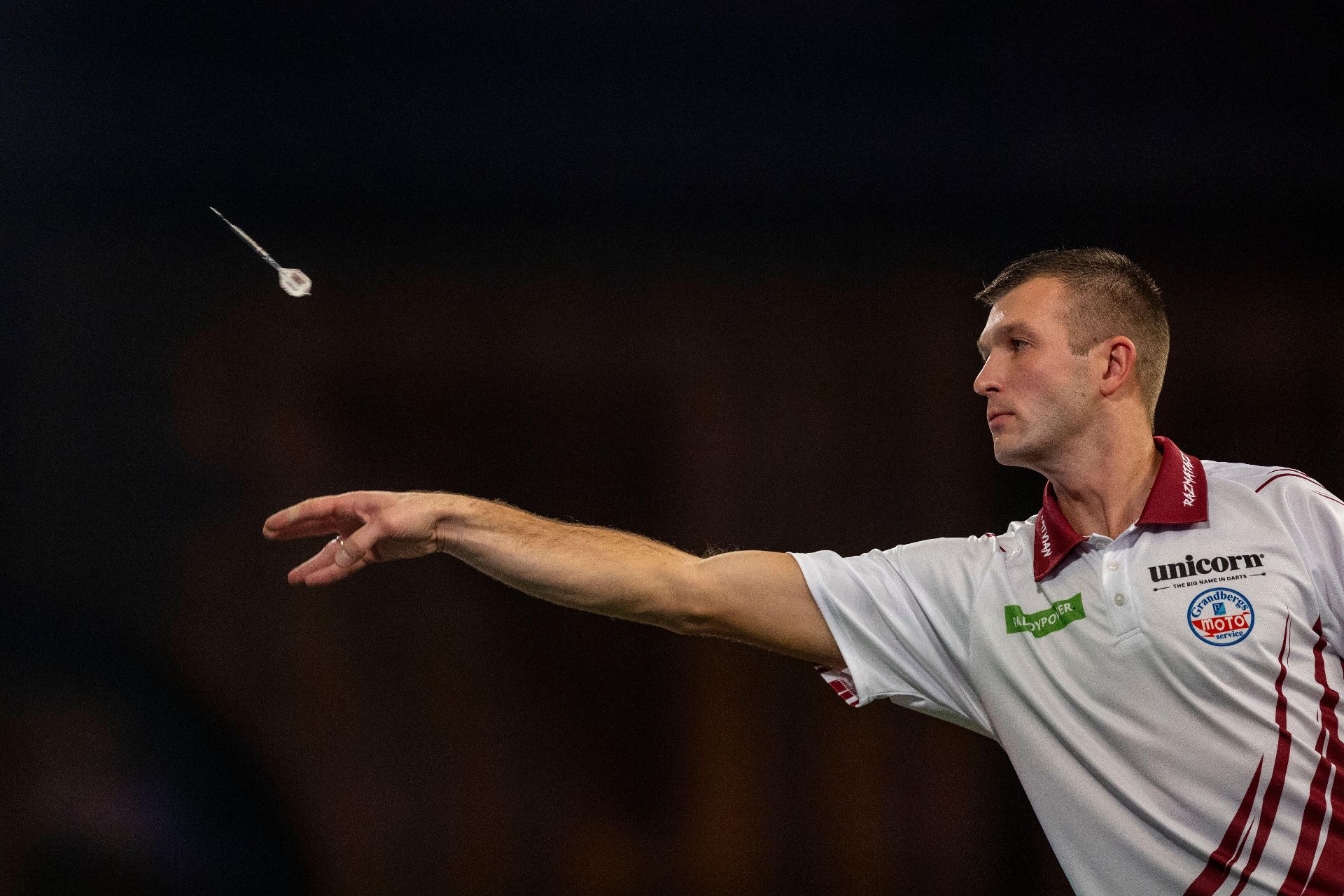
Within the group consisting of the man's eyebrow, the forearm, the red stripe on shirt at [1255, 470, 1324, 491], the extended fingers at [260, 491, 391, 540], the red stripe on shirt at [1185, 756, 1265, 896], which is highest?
the man's eyebrow

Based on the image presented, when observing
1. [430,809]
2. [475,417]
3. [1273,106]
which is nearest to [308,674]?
[430,809]

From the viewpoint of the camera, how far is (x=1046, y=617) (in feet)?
5.46

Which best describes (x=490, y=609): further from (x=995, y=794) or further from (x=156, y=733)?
(x=995, y=794)

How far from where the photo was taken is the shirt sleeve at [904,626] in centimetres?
173

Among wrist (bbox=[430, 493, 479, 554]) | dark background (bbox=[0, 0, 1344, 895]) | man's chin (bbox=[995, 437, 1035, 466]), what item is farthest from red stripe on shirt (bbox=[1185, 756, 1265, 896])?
dark background (bbox=[0, 0, 1344, 895])

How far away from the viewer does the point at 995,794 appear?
3.19 m

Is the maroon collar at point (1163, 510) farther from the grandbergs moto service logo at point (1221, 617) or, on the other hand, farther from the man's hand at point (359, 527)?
the man's hand at point (359, 527)

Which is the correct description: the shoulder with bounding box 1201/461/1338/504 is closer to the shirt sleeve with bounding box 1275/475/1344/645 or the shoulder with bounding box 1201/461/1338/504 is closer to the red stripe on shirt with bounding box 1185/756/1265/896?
the shirt sleeve with bounding box 1275/475/1344/645

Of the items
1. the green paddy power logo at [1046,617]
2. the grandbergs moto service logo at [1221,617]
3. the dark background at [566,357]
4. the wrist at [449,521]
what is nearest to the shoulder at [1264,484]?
→ the grandbergs moto service logo at [1221,617]

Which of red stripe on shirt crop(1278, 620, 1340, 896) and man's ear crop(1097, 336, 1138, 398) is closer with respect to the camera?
red stripe on shirt crop(1278, 620, 1340, 896)

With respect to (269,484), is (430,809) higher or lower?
lower

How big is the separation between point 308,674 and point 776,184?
Answer: 1.93m

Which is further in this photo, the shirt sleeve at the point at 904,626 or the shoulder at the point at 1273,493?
the shirt sleeve at the point at 904,626

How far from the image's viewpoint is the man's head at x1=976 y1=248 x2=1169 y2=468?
5.85 ft
